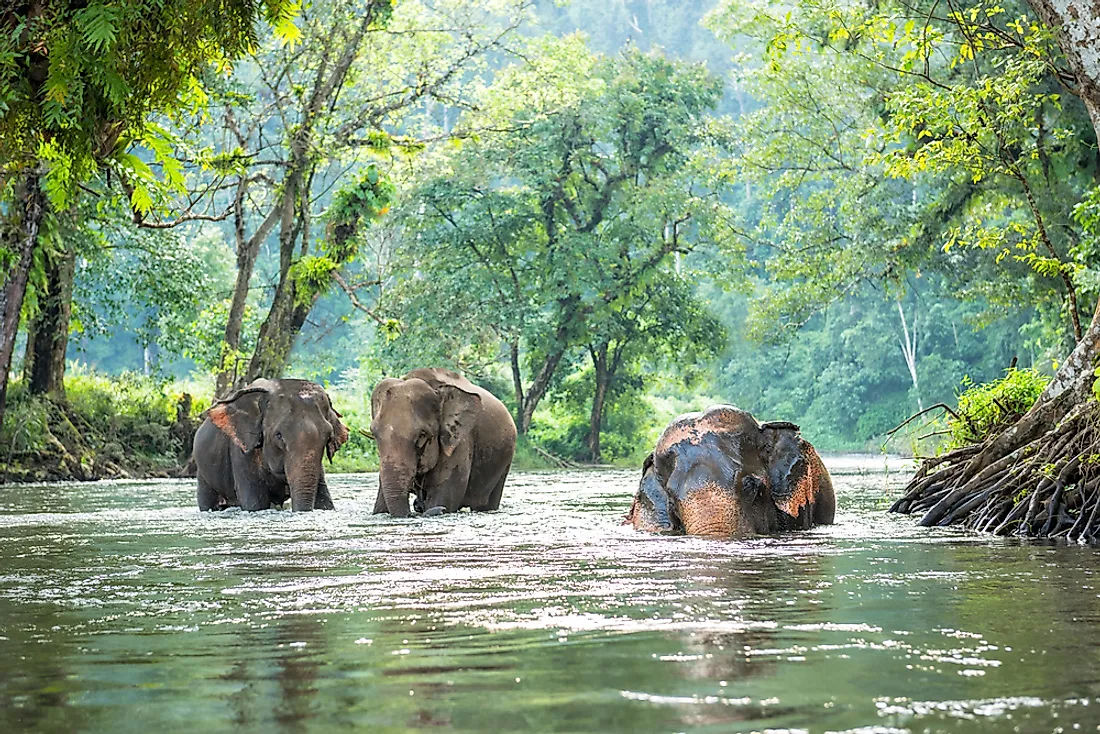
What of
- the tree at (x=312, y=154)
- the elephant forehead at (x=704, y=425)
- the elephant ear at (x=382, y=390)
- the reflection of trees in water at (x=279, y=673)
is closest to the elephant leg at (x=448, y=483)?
the elephant ear at (x=382, y=390)

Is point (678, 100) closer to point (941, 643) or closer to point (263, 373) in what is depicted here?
point (263, 373)

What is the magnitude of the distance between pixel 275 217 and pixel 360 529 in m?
18.3

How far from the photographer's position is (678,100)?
49125 millimetres

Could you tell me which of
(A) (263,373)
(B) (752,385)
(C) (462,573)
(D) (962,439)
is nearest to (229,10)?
(C) (462,573)

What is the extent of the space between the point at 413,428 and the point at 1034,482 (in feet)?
21.0

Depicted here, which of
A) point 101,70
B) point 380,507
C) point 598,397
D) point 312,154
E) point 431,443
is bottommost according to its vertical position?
point 380,507

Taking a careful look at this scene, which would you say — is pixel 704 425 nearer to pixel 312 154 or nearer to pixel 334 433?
pixel 334 433

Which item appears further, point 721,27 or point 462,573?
point 721,27

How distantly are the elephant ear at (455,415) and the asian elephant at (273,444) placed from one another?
132 centimetres

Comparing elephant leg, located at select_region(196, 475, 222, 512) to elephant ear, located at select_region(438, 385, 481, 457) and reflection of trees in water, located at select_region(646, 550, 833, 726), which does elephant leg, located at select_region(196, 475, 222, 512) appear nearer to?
elephant ear, located at select_region(438, 385, 481, 457)

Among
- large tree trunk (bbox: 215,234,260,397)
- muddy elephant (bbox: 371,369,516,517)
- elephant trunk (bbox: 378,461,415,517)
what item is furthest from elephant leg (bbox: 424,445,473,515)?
large tree trunk (bbox: 215,234,260,397)

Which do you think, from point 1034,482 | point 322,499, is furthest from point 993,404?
point 322,499

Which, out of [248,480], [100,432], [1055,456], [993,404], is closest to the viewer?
[1055,456]

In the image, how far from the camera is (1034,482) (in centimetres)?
1212
